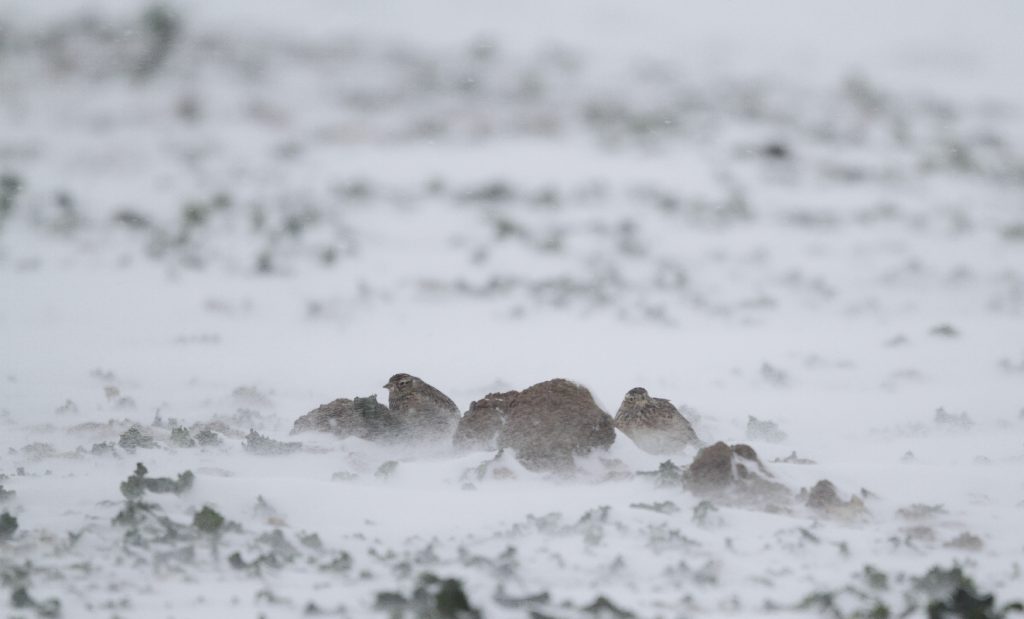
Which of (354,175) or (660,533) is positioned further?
(354,175)

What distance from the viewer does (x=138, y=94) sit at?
574 inches

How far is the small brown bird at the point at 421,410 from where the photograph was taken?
4711 mm

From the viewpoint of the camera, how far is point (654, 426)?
4.62m

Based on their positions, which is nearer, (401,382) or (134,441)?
(134,441)

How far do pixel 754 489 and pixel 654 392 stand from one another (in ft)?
7.95

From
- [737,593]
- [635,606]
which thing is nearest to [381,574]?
[635,606]

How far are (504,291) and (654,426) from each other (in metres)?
4.95

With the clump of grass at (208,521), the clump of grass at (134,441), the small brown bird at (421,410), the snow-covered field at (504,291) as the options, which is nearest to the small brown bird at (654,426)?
the snow-covered field at (504,291)

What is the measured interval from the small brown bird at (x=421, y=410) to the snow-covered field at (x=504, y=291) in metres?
0.12

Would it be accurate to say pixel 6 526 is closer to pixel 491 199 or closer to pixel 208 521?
pixel 208 521

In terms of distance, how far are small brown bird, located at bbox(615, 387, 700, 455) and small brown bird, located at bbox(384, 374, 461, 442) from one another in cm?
85

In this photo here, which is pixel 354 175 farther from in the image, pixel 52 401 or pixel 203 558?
pixel 203 558

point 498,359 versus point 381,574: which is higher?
point 498,359

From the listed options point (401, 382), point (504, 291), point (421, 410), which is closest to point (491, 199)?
point (504, 291)
